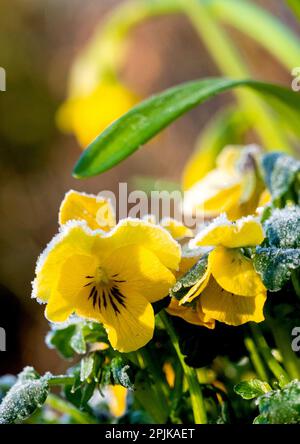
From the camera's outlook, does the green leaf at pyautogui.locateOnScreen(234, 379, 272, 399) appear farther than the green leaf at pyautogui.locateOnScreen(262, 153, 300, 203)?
No

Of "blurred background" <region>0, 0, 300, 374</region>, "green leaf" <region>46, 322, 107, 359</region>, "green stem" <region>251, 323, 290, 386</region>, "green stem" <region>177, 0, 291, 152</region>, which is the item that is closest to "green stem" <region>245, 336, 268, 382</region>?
"green stem" <region>251, 323, 290, 386</region>

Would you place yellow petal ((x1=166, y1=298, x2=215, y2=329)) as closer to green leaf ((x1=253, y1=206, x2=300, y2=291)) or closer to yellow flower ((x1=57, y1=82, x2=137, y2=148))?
green leaf ((x1=253, y1=206, x2=300, y2=291))

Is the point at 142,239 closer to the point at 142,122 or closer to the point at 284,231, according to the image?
the point at 284,231

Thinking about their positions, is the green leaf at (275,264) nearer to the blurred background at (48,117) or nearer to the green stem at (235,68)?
the green stem at (235,68)

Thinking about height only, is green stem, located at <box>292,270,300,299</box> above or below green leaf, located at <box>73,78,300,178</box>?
below

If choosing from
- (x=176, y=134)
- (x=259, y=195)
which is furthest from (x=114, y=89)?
(x=176, y=134)

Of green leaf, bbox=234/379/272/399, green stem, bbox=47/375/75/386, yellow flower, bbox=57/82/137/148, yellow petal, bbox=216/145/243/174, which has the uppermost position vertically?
yellow flower, bbox=57/82/137/148
